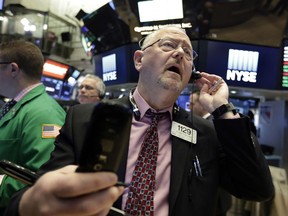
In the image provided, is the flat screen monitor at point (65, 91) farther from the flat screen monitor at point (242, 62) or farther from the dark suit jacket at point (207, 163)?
the dark suit jacket at point (207, 163)

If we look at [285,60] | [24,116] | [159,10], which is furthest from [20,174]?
[285,60]

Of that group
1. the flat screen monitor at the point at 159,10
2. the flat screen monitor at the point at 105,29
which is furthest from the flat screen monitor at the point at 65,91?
the flat screen monitor at the point at 159,10

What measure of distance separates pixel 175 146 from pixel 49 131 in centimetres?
77

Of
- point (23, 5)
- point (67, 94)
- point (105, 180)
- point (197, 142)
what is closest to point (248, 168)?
point (197, 142)

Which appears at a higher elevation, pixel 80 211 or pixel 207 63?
pixel 207 63

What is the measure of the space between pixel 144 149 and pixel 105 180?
765 millimetres

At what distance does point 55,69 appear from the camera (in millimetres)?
7922

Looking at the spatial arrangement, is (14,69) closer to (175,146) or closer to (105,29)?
(175,146)

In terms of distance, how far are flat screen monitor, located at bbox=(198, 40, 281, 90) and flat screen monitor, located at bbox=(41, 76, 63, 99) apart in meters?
4.75

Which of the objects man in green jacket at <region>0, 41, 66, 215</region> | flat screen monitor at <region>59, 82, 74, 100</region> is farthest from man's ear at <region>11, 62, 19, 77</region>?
flat screen monitor at <region>59, 82, 74, 100</region>

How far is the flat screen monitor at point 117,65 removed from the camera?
537 cm

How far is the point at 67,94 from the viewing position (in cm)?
865

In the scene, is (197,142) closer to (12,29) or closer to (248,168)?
(248,168)

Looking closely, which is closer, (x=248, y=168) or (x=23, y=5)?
(x=248, y=168)
